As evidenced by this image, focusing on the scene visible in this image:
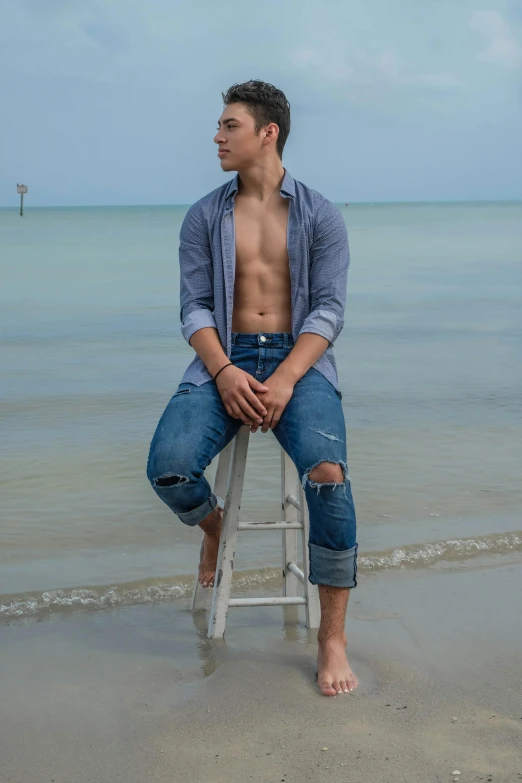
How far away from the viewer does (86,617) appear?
3.85 m

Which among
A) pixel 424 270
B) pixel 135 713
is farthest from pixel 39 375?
pixel 424 270

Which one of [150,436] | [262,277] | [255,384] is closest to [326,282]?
[262,277]

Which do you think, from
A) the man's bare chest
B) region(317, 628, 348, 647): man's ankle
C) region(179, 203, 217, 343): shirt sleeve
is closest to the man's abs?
the man's bare chest

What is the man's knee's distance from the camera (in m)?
3.20

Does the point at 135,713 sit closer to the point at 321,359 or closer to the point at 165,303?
the point at 321,359

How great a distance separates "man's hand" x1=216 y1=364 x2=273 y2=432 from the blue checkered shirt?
0.20 m

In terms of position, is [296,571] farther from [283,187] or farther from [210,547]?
[283,187]

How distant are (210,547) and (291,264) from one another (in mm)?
1065

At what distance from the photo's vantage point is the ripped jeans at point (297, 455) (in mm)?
3234

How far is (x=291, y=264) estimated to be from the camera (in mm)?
3654

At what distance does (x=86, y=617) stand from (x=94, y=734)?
39.2 inches

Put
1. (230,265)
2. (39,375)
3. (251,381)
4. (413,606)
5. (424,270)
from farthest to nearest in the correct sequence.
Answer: (424,270), (39,375), (413,606), (230,265), (251,381)

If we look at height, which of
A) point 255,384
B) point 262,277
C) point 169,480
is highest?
point 262,277

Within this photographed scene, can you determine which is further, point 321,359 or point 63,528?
point 63,528
